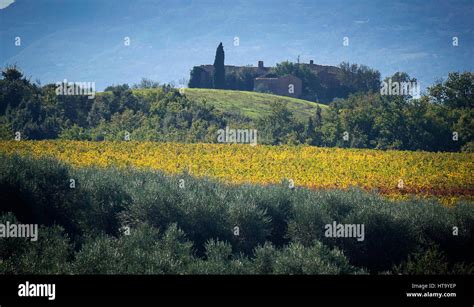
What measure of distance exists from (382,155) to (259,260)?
24.4m

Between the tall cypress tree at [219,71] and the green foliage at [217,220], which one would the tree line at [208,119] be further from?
the tall cypress tree at [219,71]

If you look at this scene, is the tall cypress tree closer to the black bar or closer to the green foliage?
the green foliage

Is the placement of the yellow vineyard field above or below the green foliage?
above

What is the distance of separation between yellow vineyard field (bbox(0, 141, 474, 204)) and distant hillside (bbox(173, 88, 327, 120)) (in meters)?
41.7

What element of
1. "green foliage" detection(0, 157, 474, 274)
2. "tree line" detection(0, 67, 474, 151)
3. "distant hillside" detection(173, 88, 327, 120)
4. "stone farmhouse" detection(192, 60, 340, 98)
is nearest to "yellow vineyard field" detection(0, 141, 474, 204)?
"green foliage" detection(0, 157, 474, 274)

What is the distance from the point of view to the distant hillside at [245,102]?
291 feet

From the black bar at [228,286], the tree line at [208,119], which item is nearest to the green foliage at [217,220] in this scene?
the black bar at [228,286]

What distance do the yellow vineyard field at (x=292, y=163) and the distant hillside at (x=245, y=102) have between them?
41.7 meters

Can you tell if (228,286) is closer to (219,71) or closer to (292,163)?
(292,163)

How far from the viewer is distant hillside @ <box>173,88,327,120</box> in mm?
88812

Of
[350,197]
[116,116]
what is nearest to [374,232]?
[350,197]

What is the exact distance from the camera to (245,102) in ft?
310

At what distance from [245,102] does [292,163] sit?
180 ft

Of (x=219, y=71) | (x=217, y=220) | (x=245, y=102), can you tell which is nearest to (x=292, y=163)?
(x=217, y=220)
